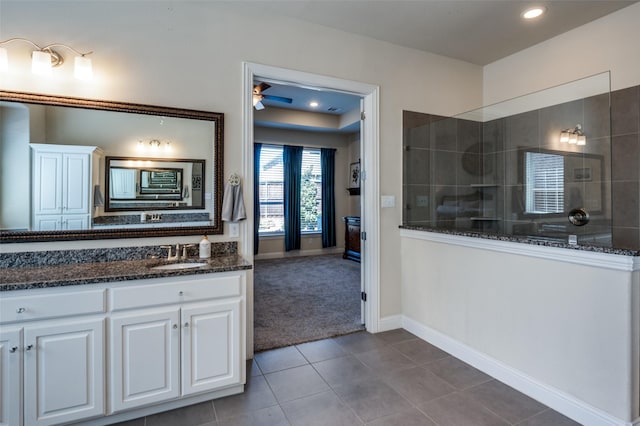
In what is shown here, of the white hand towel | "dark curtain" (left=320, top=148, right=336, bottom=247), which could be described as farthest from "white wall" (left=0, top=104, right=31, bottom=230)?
"dark curtain" (left=320, top=148, right=336, bottom=247)

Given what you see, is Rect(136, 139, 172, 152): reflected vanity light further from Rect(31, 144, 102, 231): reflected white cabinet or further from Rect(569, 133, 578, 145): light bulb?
Rect(569, 133, 578, 145): light bulb

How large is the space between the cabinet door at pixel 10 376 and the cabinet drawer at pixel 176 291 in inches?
17.4

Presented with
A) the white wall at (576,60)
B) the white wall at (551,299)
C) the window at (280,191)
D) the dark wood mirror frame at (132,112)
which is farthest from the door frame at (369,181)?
the window at (280,191)

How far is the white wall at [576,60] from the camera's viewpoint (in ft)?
8.38

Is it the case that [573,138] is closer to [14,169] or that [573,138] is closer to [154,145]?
[154,145]

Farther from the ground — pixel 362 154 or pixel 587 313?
pixel 362 154

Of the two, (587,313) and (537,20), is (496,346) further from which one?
(537,20)

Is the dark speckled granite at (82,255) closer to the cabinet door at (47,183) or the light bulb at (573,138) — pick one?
the cabinet door at (47,183)

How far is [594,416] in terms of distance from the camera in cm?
179

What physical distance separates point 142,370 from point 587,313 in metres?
2.56

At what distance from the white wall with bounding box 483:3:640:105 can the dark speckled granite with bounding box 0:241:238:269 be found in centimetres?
341

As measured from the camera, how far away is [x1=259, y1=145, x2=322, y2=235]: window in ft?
22.0

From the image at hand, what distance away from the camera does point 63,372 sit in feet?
5.60

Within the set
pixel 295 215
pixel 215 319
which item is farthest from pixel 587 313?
pixel 295 215
